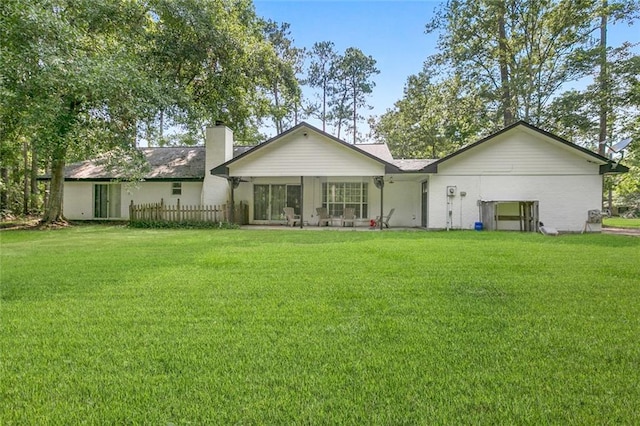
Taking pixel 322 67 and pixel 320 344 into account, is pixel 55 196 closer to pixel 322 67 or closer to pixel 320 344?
pixel 320 344

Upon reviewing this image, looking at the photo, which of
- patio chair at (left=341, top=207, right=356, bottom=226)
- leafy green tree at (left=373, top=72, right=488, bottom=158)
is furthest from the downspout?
leafy green tree at (left=373, top=72, right=488, bottom=158)

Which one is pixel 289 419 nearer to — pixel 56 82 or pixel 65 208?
pixel 56 82

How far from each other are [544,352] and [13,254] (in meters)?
9.99

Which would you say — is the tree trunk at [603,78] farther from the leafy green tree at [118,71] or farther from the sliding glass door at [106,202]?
the sliding glass door at [106,202]

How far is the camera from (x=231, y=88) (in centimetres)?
1812

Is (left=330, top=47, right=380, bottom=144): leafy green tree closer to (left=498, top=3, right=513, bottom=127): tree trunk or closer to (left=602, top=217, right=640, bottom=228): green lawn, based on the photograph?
(left=498, top=3, right=513, bottom=127): tree trunk

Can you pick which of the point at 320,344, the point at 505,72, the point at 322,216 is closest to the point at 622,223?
the point at 505,72

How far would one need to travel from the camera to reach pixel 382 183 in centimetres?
1495

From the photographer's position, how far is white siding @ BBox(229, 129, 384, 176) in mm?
15125

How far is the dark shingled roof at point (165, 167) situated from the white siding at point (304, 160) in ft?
11.5

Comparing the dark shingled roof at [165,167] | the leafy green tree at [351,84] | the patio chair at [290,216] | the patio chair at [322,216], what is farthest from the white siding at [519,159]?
the leafy green tree at [351,84]

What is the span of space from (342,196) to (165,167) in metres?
9.24

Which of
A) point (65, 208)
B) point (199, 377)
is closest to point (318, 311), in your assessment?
point (199, 377)

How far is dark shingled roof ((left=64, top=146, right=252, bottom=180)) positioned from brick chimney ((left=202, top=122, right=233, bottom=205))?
2.46 ft
